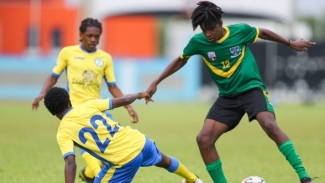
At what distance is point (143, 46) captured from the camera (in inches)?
2039

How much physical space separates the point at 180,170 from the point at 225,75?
3.77 ft

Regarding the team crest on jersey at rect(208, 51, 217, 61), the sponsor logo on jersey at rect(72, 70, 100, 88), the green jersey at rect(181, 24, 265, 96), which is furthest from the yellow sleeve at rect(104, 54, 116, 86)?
the team crest on jersey at rect(208, 51, 217, 61)

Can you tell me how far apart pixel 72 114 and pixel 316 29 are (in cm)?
8390

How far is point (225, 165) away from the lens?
10.2m

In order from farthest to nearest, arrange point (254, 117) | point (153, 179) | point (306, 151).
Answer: point (306, 151) < point (153, 179) < point (254, 117)

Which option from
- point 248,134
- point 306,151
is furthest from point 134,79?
point 306,151

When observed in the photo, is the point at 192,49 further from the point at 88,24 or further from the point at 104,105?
the point at 88,24

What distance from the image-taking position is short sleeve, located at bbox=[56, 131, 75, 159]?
6.30 m

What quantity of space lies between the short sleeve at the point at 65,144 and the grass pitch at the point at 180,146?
Answer: 6.50ft

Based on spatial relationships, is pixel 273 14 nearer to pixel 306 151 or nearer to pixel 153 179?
pixel 306 151

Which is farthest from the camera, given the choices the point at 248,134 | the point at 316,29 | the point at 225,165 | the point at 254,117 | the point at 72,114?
the point at 316,29

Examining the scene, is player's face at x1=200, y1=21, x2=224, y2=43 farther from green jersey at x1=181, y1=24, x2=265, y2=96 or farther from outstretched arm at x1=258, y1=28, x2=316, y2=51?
outstretched arm at x1=258, y1=28, x2=316, y2=51

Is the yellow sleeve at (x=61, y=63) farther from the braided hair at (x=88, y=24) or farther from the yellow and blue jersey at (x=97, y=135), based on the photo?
the yellow and blue jersey at (x=97, y=135)

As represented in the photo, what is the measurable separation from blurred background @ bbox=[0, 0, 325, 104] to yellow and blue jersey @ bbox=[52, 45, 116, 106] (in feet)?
56.5
